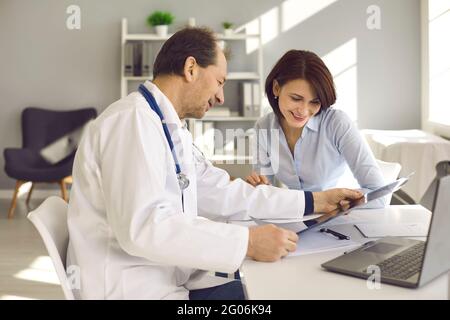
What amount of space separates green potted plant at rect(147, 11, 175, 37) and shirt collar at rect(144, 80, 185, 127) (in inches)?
182

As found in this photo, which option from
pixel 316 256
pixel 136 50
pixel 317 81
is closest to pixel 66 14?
pixel 136 50

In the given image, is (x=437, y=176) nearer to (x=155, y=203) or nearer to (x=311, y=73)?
(x=311, y=73)

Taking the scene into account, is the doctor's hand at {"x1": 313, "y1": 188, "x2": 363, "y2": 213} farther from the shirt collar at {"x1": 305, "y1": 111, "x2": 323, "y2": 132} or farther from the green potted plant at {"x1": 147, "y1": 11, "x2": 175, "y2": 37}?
the green potted plant at {"x1": 147, "y1": 11, "x2": 175, "y2": 37}

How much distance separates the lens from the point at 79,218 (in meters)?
1.45

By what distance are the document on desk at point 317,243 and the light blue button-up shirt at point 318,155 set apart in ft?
2.46

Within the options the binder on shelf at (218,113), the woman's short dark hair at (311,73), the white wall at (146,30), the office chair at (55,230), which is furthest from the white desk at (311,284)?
the white wall at (146,30)

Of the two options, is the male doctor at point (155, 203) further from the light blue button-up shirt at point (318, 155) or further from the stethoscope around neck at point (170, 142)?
the light blue button-up shirt at point (318, 155)

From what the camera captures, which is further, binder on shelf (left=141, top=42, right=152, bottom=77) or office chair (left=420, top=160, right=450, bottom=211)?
binder on shelf (left=141, top=42, right=152, bottom=77)

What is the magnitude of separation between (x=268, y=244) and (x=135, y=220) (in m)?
0.33

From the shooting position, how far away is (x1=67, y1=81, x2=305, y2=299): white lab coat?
134 centimetres

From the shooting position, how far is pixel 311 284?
131 cm

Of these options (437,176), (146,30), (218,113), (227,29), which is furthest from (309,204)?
(146,30)

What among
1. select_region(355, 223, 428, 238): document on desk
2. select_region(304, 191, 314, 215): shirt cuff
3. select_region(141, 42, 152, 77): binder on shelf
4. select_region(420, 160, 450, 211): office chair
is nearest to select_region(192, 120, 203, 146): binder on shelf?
select_region(141, 42, 152, 77): binder on shelf

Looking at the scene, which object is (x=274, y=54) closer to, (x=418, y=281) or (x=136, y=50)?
(x=136, y=50)
